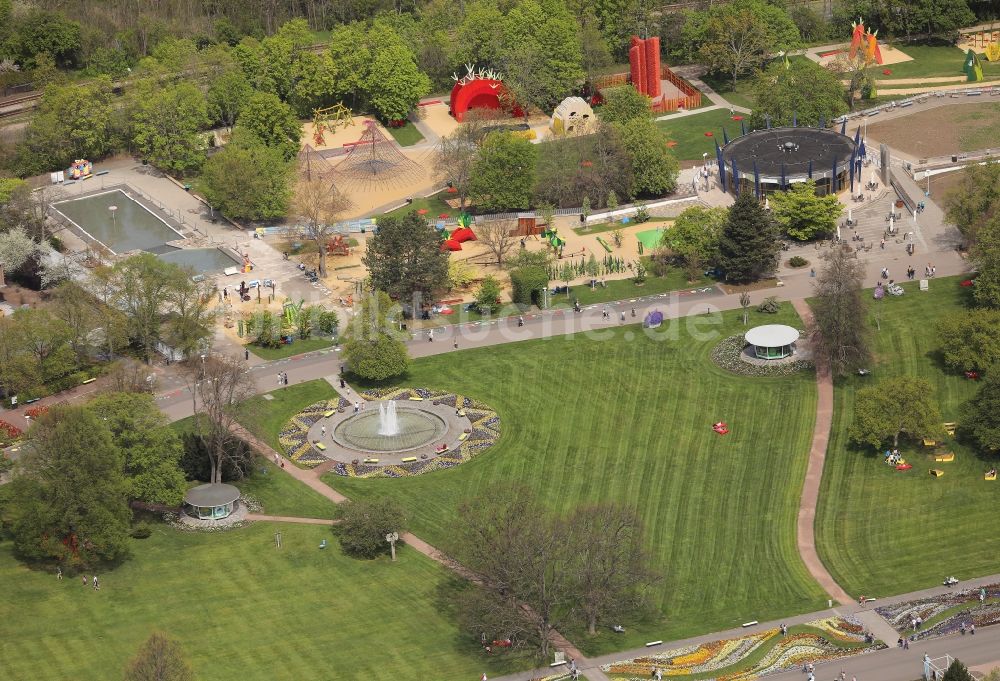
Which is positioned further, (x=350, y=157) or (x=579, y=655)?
(x=350, y=157)

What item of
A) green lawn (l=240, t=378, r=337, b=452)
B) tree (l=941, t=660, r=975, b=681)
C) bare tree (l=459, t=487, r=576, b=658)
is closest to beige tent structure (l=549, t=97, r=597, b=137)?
green lawn (l=240, t=378, r=337, b=452)

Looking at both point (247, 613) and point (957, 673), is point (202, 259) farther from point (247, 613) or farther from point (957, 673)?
point (957, 673)

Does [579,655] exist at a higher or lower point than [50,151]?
lower

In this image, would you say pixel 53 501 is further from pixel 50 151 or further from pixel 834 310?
pixel 50 151

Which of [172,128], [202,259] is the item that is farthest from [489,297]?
[172,128]

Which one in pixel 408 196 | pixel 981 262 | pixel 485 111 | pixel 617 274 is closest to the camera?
pixel 981 262

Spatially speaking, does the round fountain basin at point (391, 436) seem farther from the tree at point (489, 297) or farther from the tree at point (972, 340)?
the tree at point (972, 340)

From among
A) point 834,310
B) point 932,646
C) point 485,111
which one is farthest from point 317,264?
point 932,646

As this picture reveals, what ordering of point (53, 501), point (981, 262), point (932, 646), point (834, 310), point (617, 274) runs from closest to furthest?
point (932, 646), point (53, 501), point (834, 310), point (981, 262), point (617, 274)
